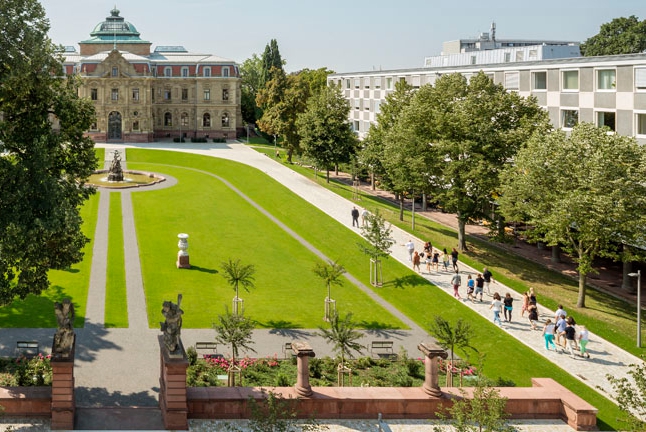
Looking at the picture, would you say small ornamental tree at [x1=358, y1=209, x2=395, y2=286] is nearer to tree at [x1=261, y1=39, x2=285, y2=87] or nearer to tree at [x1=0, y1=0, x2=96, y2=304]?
tree at [x1=0, y1=0, x2=96, y2=304]

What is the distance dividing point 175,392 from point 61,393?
3478 millimetres

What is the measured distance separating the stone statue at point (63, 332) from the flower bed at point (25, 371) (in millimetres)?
3714

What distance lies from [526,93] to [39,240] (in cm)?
4319

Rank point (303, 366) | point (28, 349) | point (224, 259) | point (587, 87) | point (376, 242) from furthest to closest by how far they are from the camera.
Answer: point (587, 87) < point (224, 259) < point (376, 242) < point (28, 349) < point (303, 366)

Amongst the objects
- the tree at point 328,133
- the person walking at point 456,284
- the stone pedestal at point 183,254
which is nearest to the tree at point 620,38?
the tree at point 328,133

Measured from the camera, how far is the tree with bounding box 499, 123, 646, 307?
126 feet

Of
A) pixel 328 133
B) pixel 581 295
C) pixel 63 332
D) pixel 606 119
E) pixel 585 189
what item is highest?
pixel 328 133

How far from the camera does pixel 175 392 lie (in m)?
22.2

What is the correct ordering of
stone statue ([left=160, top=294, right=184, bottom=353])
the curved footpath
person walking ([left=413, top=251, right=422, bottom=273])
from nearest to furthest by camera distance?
1. stone statue ([left=160, top=294, right=184, bottom=353])
2. the curved footpath
3. person walking ([left=413, top=251, right=422, bottom=273])

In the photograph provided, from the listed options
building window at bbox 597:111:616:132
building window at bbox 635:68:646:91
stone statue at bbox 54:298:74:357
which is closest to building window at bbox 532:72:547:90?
building window at bbox 597:111:616:132

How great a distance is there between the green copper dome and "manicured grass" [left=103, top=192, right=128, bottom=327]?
224 ft

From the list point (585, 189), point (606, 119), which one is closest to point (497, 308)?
point (585, 189)

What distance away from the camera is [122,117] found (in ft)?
349

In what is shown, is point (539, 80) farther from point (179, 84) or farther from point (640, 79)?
point (179, 84)
